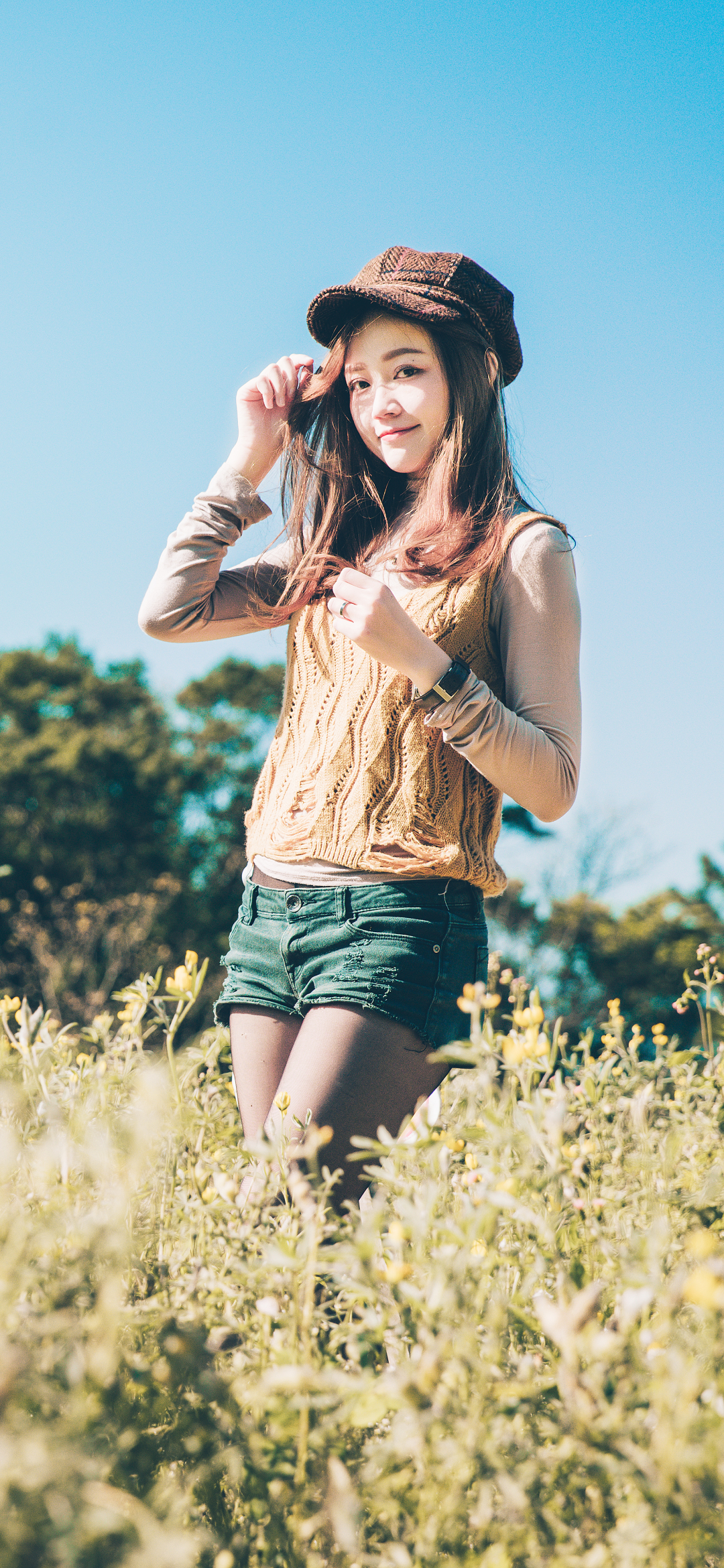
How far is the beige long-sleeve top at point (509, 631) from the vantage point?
1.80 metres

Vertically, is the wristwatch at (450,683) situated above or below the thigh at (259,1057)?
above

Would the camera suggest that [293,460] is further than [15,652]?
No

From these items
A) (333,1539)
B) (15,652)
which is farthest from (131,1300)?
(15,652)

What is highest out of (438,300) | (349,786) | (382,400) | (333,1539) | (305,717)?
(438,300)

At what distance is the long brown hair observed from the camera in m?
2.06

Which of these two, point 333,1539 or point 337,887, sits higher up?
point 337,887

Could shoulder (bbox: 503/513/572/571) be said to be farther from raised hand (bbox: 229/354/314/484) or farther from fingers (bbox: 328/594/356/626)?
raised hand (bbox: 229/354/314/484)

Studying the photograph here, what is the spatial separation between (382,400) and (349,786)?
0.81 metres

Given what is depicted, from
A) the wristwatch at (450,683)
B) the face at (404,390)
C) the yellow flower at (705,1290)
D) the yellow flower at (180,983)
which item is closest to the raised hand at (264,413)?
the face at (404,390)

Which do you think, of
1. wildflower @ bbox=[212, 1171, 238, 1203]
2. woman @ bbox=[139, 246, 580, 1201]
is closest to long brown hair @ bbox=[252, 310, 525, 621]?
woman @ bbox=[139, 246, 580, 1201]

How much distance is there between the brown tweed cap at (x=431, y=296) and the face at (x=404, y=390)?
53 millimetres

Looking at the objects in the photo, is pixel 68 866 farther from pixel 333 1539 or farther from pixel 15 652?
pixel 333 1539

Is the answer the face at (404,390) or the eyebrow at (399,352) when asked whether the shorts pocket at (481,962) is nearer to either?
the face at (404,390)

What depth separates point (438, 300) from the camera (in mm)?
2109
